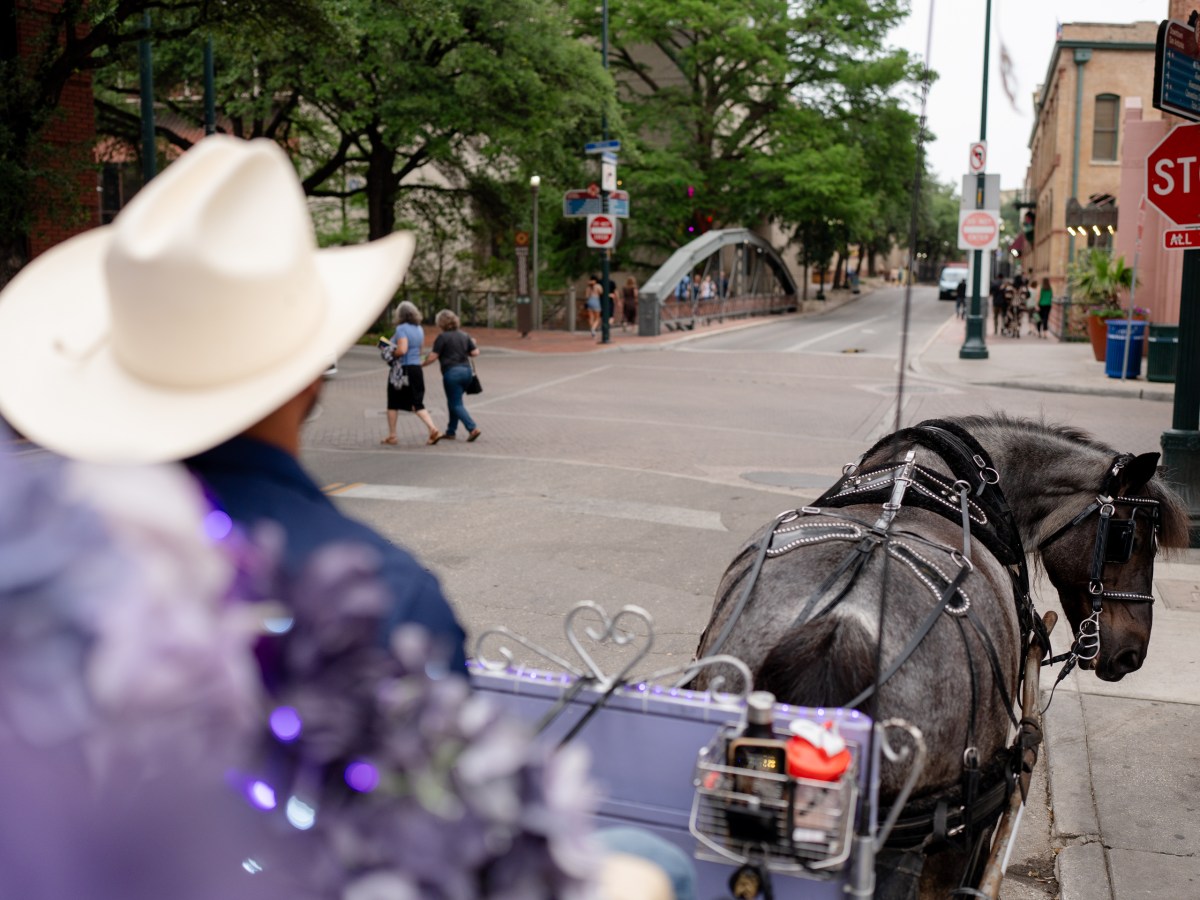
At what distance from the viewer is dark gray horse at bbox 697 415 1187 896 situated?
9.29 feet

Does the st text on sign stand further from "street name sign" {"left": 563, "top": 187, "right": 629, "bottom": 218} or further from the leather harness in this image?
the leather harness

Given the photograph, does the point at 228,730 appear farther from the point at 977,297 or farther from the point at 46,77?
the point at 977,297

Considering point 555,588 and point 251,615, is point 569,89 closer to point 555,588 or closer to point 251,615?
point 555,588

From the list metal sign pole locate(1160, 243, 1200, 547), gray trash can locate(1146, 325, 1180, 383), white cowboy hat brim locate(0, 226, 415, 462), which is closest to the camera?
white cowboy hat brim locate(0, 226, 415, 462)

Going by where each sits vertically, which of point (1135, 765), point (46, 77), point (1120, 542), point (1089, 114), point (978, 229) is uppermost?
point (1089, 114)

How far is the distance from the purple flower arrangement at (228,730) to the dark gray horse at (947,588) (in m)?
1.01

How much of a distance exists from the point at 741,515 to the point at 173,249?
908cm

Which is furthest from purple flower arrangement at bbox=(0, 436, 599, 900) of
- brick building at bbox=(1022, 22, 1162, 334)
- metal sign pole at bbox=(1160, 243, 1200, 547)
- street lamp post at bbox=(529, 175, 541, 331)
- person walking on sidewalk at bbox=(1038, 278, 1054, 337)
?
person walking on sidewalk at bbox=(1038, 278, 1054, 337)

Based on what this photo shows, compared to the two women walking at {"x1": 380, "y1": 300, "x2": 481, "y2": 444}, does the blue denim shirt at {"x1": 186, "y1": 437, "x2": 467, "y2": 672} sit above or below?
above

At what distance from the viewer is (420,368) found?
1406 centimetres

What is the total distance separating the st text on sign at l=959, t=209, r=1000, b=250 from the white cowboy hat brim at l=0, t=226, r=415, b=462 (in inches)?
1010

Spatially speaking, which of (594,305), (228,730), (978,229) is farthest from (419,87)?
(228,730)

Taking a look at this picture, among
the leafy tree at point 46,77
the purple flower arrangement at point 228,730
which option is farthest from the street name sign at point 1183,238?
the leafy tree at point 46,77

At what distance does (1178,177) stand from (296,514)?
9339mm
